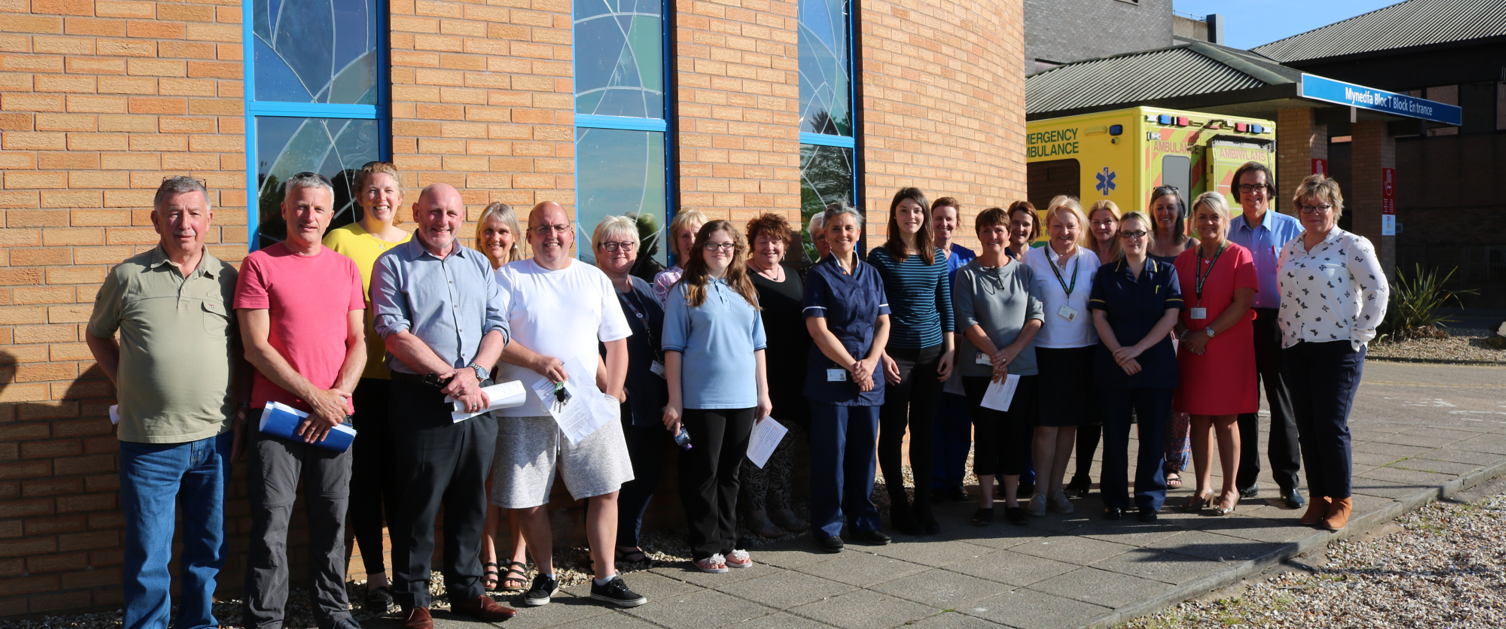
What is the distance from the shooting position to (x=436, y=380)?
3990mm

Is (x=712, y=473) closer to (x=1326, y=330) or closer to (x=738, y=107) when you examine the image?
(x=738, y=107)

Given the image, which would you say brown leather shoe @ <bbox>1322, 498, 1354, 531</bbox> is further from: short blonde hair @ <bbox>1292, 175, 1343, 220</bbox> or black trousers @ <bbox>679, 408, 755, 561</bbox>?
black trousers @ <bbox>679, 408, 755, 561</bbox>

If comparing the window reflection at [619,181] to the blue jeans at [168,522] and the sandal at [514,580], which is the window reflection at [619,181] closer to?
the sandal at [514,580]

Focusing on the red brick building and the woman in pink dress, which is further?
the woman in pink dress

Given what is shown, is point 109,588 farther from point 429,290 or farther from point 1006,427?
point 1006,427

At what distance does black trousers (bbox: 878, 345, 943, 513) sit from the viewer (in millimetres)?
5438

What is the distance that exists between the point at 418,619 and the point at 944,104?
492 cm

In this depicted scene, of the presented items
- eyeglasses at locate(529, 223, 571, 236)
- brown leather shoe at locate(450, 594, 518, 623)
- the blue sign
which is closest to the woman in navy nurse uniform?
eyeglasses at locate(529, 223, 571, 236)

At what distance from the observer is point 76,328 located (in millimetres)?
4305

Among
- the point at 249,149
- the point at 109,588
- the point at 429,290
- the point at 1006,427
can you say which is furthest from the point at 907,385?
the point at 109,588

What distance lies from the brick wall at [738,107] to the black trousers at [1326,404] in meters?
3.00

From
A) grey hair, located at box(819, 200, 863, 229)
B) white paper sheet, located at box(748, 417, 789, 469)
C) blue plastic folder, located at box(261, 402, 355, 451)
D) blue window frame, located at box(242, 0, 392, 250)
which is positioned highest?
blue window frame, located at box(242, 0, 392, 250)

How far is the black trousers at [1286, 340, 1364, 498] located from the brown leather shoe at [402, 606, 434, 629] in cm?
463

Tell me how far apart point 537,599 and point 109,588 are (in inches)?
71.4
